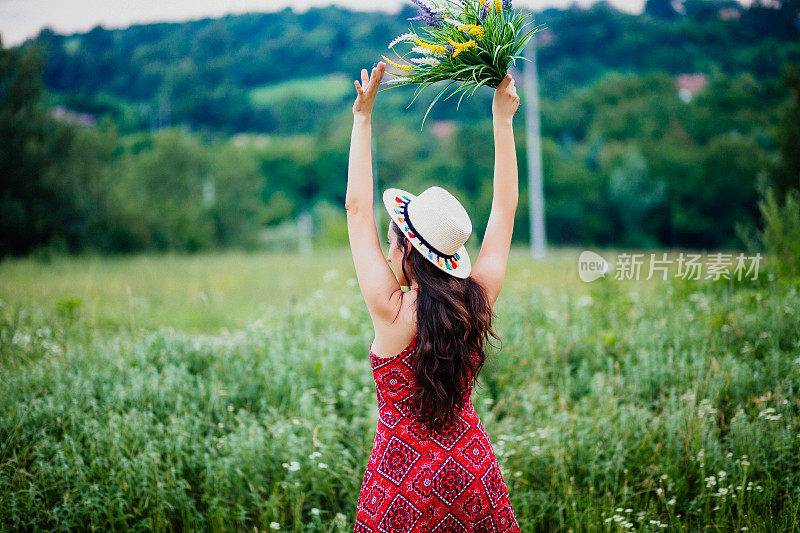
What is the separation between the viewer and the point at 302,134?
61.0m

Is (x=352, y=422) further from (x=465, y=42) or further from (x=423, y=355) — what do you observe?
(x=465, y=42)

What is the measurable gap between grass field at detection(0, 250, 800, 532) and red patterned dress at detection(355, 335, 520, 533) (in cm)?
122

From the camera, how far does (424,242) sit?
6.82 ft

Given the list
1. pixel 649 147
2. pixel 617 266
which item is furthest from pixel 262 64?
pixel 617 266

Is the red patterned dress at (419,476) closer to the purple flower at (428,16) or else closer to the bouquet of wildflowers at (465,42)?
the bouquet of wildflowers at (465,42)

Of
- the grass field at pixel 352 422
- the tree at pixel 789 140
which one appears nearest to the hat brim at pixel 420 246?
the grass field at pixel 352 422

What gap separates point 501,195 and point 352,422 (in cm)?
249

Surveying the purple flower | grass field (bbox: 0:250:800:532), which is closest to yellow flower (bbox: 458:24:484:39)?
the purple flower

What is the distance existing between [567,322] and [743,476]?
2827 millimetres

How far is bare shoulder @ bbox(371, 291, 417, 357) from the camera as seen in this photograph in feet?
6.80

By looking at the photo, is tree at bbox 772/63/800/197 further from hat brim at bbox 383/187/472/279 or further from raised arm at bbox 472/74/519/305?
hat brim at bbox 383/187/472/279

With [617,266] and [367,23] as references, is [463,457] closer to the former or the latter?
[617,266]

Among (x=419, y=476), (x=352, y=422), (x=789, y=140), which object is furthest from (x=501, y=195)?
(x=789, y=140)

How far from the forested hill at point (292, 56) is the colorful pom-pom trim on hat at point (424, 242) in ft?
109
